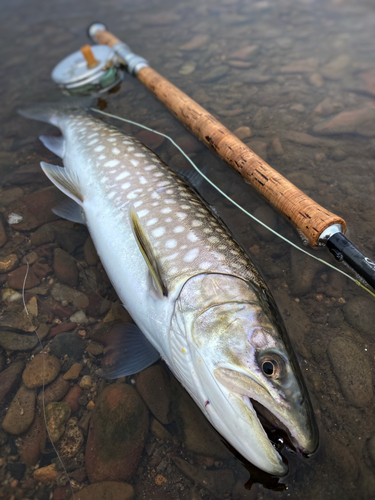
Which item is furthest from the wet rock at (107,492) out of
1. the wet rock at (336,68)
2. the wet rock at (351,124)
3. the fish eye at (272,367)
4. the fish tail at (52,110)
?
the wet rock at (336,68)

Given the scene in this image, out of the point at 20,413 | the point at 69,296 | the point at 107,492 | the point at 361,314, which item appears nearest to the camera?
the point at 107,492

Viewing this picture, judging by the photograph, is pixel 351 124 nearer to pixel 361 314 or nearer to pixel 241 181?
pixel 241 181

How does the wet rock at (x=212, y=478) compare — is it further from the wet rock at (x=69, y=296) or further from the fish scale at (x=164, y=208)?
the wet rock at (x=69, y=296)

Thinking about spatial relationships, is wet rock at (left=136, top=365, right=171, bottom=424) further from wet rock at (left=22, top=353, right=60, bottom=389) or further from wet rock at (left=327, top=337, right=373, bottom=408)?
wet rock at (left=327, top=337, right=373, bottom=408)

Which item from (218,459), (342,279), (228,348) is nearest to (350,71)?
(342,279)

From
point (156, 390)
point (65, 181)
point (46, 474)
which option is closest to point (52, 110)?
point (65, 181)

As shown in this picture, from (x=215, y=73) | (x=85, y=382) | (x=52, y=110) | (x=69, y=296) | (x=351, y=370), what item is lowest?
Result: (x=351, y=370)
